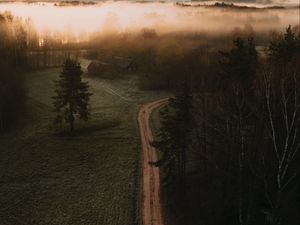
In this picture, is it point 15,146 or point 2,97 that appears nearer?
point 15,146

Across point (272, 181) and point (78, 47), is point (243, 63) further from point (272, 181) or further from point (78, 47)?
point (78, 47)

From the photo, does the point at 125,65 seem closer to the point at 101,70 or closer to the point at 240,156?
the point at 101,70

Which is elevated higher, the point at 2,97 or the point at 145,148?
the point at 2,97

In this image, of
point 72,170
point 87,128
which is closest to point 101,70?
point 87,128

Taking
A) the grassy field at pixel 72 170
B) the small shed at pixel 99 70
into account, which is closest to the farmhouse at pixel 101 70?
the small shed at pixel 99 70

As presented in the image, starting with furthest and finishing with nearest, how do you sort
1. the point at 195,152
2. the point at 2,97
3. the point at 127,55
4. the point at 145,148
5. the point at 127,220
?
the point at 127,55 → the point at 2,97 → the point at 145,148 → the point at 195,152 → the point at 127,220

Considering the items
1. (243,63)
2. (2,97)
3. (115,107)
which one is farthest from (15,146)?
(243,63)

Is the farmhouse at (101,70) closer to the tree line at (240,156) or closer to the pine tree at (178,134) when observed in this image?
the tree line at (240,156)
